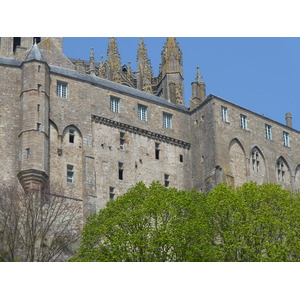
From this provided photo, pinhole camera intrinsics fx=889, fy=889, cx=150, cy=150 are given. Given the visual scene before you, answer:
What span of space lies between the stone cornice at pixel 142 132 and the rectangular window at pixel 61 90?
2690 mm

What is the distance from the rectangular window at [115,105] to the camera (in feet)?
218

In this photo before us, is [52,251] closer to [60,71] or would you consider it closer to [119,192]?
[119,192]

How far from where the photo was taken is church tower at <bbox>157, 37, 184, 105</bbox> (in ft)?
259

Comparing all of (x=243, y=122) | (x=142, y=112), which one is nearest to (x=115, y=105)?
(x=142, y=112)

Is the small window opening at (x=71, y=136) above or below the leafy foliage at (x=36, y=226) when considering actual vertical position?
above

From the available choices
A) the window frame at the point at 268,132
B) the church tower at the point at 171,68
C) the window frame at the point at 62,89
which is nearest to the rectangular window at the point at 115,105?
the window frame at the point at 62,89

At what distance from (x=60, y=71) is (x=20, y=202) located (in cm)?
1269

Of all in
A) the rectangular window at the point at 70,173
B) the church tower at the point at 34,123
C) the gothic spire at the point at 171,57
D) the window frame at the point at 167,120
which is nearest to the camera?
the church tower at the point at 34,123

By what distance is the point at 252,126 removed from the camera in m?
71.3

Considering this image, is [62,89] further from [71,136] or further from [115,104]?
[115,104]

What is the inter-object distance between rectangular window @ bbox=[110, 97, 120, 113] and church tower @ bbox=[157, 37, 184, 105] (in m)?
11.0

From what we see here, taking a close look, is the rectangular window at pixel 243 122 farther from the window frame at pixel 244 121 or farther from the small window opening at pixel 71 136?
the small window opening at pixel 71 136

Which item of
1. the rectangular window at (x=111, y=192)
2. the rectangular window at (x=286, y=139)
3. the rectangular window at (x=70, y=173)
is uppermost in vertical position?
the rectangular window at (x=286, y=139)

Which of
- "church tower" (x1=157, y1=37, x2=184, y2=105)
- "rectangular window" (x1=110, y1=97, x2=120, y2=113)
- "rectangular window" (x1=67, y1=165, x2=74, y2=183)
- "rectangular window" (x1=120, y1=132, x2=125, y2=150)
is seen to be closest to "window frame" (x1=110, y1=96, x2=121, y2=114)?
"rectangular window" (x1=110, y1=97, x2=120, y2=113)
